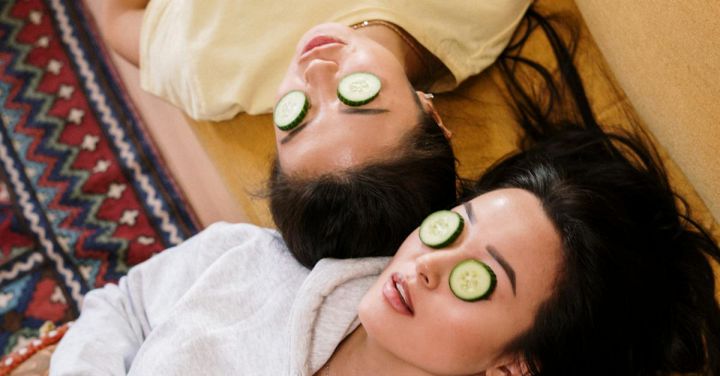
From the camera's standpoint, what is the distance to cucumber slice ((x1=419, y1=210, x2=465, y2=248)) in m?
1.11

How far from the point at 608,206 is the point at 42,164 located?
1679 mm

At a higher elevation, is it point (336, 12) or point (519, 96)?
point (336, 12)

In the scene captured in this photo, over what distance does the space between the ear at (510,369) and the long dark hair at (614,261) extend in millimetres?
18

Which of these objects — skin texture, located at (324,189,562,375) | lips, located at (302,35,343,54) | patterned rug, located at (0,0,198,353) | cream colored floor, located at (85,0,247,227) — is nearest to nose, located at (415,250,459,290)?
skin texture, located at (324,189,562,375)

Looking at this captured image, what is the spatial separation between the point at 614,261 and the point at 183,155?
127cm

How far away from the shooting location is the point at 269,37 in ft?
5.18

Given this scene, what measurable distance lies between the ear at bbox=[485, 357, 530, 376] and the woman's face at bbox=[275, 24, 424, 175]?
43 centimetres

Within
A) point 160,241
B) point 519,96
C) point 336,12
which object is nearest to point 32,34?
point 160,241

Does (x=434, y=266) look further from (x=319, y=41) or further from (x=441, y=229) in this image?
(x=319, y=41)

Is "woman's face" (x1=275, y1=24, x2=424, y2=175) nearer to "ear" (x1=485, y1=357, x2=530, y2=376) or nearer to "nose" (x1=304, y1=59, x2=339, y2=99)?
"nose" (x1=304, y1=59, x2=339, y2=99)

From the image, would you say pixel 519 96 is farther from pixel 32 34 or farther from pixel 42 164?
pixel 32 34

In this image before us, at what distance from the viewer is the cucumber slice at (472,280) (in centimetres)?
107

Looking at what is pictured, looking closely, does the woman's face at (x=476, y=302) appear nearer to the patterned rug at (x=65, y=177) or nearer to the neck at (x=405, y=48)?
the neck at (x=405, y=48)

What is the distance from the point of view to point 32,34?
220cm
